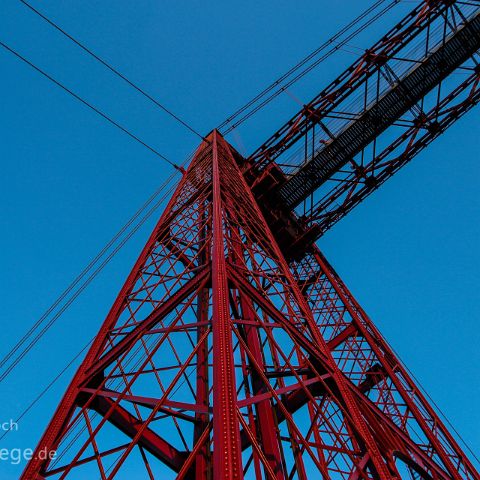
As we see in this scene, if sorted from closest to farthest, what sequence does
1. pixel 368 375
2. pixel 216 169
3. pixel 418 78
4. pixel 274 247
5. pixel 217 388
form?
pixel 217 388 < pixel 274 247 < pixel 216 169 < pixel 368 375 < pixel 418 78

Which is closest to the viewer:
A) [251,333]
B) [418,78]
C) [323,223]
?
[251,333]

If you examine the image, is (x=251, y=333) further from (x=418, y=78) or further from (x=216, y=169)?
(x=418, y=78)

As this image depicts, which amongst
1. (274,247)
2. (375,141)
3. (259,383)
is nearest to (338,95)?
(375,141)

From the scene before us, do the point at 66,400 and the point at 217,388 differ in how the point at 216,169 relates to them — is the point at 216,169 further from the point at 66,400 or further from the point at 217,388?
the point at 217,388

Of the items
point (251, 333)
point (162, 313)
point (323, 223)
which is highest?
point (323, 223)

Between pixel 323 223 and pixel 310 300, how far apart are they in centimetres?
316

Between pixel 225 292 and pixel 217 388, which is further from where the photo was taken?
pixel 225 292

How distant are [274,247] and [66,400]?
491 cm

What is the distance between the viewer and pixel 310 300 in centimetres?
1520

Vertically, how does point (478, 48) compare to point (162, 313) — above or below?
above

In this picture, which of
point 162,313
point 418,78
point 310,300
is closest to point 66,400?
point 162,313

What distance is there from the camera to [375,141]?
1533 centimetres

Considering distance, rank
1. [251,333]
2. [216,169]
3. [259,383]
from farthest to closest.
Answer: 1. [216,169]
2. [251,333]
3. [259,383]

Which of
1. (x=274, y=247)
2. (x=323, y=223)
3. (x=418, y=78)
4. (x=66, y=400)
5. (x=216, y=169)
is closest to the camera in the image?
(x=66, y=400)
